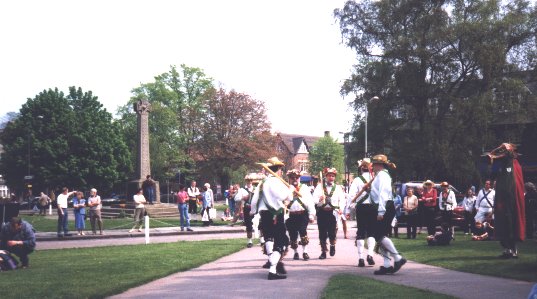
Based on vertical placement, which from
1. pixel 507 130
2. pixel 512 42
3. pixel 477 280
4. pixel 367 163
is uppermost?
pixel 512 42

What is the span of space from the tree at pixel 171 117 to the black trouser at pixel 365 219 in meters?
60.4

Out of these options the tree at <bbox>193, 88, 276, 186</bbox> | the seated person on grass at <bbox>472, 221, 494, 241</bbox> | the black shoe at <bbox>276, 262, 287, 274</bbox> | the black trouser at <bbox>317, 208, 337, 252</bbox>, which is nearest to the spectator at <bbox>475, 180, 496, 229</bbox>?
the seated person on grass at <bbox>472, 221, 494, 241</bbox>

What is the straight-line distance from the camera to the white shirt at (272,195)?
37.8ft

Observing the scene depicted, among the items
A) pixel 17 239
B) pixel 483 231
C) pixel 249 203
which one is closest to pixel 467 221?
pixel 483 231

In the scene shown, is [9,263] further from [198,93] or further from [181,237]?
[198,93]

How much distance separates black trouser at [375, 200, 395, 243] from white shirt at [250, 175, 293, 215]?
1.79m

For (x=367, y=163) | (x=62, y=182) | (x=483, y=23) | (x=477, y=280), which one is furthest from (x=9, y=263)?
(x=62, y=182)

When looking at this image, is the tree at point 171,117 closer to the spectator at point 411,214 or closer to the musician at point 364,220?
the spectator at point 411,214

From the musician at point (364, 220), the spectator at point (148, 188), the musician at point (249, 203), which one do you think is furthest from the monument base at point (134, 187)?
the musician at point (364, 220)

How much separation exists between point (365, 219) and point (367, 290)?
3.45m

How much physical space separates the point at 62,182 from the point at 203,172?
16567 millimetres

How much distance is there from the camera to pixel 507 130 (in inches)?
1628

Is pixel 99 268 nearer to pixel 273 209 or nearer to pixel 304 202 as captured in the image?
pixel 273 209

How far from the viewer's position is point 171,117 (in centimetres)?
7381
